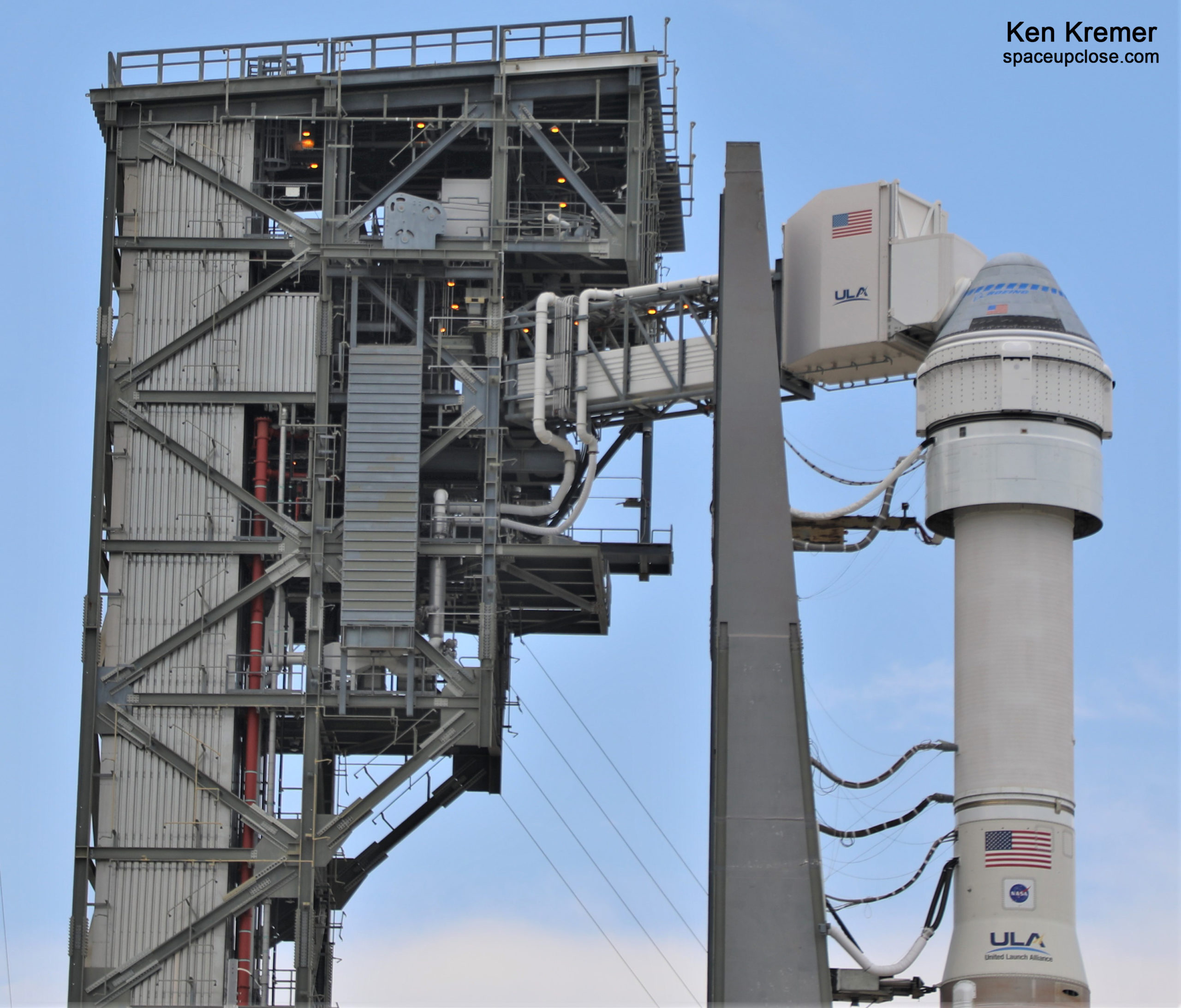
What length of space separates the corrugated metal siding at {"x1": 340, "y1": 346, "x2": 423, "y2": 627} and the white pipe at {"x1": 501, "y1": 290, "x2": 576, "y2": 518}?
262 cm

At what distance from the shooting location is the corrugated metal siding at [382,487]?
2438 inches

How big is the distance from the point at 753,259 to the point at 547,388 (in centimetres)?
775

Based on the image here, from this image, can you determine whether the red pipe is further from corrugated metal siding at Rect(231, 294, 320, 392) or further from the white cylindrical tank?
the white cylindrical tank

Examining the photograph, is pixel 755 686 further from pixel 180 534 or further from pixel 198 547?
pixel 180 534

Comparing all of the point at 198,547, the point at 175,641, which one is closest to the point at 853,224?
the point at 198,547

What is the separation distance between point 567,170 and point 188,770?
17.1m

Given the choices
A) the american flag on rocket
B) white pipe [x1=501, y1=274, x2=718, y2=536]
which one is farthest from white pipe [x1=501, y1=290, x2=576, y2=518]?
the american flag on rocket

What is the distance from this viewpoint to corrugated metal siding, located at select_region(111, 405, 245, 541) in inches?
2499

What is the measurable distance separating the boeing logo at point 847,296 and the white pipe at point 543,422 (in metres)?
7.44

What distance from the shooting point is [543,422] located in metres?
62.7

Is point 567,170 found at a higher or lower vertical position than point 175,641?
higher

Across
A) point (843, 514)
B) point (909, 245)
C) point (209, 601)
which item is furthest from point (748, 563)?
point (209, 601)

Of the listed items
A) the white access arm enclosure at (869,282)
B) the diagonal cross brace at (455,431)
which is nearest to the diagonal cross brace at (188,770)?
the diagonal cross brace at (455,431)

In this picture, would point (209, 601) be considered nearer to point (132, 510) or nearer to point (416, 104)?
point (132, 510)
